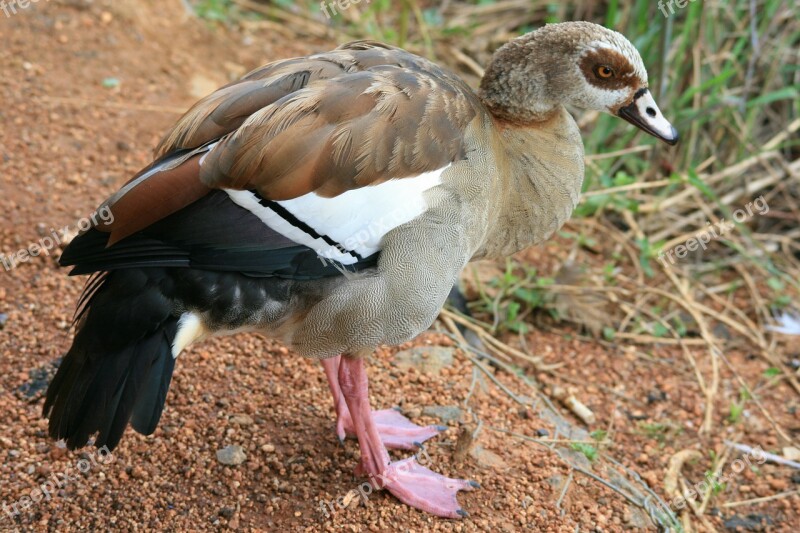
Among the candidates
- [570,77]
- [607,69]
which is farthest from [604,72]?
[570,77]

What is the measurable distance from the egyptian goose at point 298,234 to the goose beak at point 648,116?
186 mm

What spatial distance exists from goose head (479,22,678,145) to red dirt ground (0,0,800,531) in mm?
1188

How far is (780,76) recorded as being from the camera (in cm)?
561

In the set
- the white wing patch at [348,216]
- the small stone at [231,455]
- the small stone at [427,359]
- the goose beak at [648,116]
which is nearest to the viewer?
the white wing patch at [348,216]

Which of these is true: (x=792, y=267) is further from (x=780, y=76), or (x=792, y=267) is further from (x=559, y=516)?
(x=559, y=516)

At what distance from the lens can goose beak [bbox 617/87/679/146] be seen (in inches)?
124

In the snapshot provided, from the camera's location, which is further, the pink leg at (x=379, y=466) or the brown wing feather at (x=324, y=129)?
the pink leg at (x=379, y=466)

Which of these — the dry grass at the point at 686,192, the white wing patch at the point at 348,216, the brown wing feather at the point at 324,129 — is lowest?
the dry grass at the point at 686,192

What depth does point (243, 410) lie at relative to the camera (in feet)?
10.7

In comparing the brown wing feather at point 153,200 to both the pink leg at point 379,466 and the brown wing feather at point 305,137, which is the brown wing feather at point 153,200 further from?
the pink leg at point 379,466

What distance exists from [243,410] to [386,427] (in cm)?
55

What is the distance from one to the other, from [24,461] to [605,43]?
8.12ft

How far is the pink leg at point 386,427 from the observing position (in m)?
3.20

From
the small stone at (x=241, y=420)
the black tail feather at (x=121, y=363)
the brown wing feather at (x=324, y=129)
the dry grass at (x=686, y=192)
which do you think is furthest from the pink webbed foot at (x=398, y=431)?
the brown wing feather at (x=324, y=129)
